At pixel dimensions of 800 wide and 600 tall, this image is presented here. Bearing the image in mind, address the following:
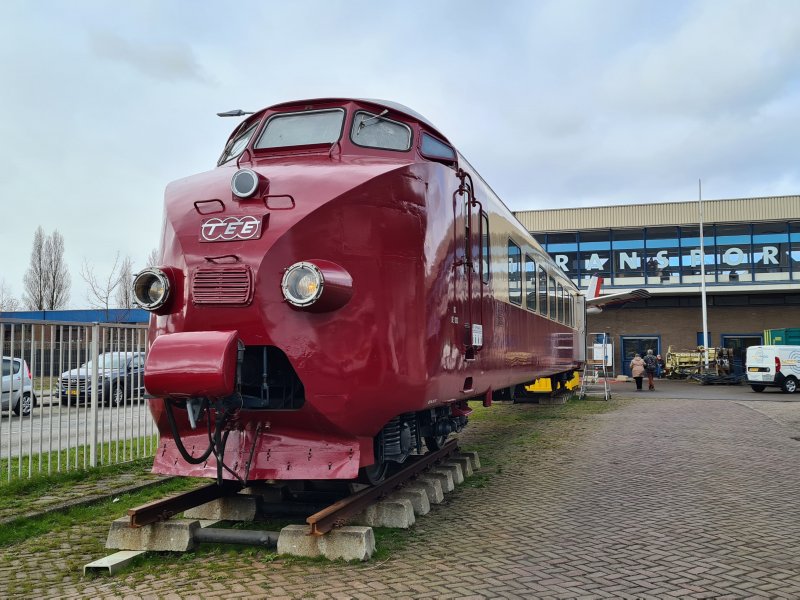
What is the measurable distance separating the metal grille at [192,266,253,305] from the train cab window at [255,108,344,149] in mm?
1709

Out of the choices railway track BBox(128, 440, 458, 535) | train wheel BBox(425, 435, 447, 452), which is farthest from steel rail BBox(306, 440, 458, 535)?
train wheel BBox(425, 435, 447, 452)

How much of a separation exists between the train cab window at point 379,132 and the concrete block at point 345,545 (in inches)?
126

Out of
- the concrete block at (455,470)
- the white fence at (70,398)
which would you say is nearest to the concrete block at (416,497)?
the concrete block at (455,470)

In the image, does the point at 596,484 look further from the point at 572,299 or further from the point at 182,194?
the point at 572,299

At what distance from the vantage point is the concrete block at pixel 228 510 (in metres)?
5.83

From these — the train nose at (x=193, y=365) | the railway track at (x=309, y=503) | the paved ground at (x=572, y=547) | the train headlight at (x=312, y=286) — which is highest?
the train headlight at (x=312, y=286)

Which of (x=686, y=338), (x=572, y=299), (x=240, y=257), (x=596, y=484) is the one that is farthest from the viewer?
(x=686, y=338)

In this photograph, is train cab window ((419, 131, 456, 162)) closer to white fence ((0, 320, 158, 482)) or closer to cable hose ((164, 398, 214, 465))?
cable hose ((164, 398, 214, 465))

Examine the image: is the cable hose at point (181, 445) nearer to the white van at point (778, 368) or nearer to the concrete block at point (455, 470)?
the concrete block at point (455, 470)

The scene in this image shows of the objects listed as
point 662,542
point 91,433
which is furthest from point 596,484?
point 91,433

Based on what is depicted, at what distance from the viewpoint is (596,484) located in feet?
25.8

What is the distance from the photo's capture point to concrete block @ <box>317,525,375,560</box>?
4773mm

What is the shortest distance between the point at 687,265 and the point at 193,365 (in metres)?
34.6

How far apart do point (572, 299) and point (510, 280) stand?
409 inches
